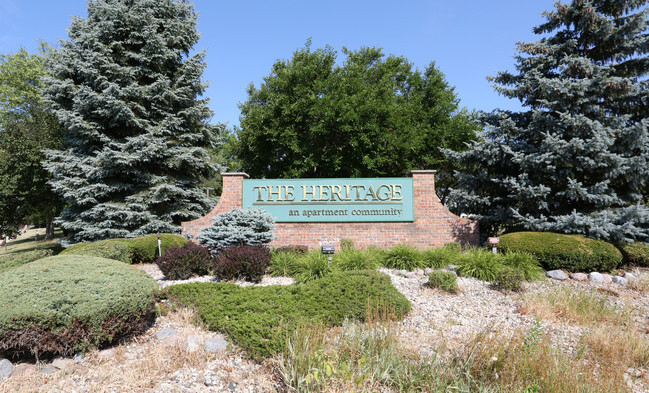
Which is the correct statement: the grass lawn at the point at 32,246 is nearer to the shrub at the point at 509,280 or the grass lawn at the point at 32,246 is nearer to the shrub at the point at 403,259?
the shrub at the point at 403,259

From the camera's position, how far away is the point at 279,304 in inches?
195

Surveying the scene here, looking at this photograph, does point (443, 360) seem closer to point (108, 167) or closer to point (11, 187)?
point (108, 167)

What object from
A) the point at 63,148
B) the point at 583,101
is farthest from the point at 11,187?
the point at 583,101

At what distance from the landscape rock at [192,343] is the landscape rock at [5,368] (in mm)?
1791

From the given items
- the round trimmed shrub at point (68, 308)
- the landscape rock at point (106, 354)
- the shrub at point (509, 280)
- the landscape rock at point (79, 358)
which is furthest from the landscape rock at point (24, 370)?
the shrub at point (509, 280)

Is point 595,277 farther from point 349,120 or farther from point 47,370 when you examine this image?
point 349,120

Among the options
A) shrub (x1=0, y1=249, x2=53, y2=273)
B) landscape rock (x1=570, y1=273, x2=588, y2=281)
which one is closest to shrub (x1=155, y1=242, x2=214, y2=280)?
shrub (x1=0, y1=249, x2=53, y2=273)

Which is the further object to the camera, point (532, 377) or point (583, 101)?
point (583, 101)

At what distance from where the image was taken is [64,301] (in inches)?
165

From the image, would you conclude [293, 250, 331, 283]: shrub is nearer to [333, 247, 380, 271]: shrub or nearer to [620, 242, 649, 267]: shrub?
[333, 247, 380, 271]: shrub

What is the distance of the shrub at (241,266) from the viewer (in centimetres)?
737

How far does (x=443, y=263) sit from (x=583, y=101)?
606cm

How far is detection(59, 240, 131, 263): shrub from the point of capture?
27.5 feet

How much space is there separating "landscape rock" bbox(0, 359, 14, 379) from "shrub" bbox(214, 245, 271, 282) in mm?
3752
